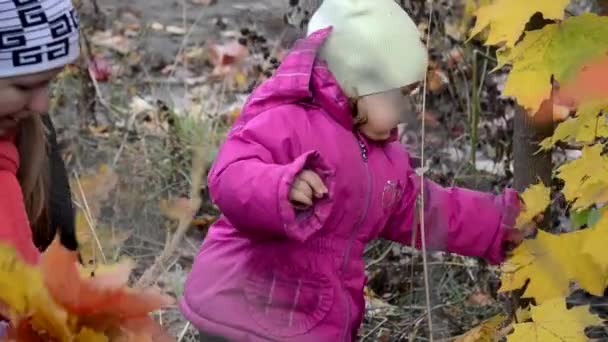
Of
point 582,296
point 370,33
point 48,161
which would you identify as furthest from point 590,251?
point 48,161

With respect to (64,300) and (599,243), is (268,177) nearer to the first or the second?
(599,243)

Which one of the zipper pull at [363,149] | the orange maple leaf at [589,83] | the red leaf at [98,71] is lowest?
the red leaf at [98,71]

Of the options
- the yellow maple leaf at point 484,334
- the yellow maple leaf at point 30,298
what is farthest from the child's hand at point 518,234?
the yellow maple leaf at point 30,298

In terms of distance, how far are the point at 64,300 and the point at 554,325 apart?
3.12 ft

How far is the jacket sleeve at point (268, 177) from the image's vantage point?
6.77 ft

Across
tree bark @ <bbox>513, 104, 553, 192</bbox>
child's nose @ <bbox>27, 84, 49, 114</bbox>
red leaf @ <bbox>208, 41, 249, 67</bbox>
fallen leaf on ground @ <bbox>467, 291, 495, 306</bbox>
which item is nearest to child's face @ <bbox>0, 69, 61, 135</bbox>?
child's nose @ <bbox>27, 84, 49, 114</bbox>

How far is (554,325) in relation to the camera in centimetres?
187

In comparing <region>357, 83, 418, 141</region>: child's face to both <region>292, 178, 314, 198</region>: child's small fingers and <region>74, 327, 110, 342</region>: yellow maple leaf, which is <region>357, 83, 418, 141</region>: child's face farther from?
<region>74, 327, 110, 342</region>: yellow maple leaf

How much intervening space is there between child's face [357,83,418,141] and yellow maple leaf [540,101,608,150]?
0.39 meters

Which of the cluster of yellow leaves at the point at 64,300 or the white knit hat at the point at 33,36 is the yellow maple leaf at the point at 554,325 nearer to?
the cluster of yellow leaves at the point at 64,300

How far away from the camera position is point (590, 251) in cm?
177

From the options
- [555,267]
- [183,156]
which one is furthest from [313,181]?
[183,156]

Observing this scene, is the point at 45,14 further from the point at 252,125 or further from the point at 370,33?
the point at 370,33

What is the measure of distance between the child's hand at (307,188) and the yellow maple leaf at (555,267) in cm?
38
